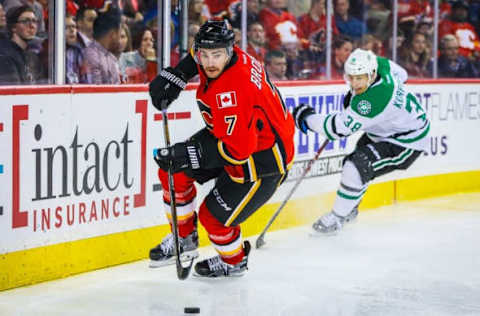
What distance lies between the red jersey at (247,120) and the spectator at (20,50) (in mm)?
815

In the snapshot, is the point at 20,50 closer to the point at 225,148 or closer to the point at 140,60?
the point at 140,60

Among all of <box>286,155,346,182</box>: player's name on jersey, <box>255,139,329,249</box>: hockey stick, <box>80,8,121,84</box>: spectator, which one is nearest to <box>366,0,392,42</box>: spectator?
<box>286,155,346,182</box>: player's name on jersey

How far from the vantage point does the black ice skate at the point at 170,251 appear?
16.1 feet

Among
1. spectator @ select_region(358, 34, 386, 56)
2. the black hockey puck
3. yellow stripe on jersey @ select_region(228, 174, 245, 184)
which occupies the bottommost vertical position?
the black hockey puck

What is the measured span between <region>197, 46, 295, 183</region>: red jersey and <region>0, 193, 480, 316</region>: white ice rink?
21.9 inches

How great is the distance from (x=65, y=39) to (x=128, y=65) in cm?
63

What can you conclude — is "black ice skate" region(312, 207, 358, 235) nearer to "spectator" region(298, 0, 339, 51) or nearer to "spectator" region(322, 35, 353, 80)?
"spectator" region(322, 35, 353, 80)

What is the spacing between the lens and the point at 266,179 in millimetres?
4637

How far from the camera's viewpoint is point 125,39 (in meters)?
5.62

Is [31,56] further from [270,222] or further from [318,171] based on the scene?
[318,171]

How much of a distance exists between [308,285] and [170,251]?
715 millimetres

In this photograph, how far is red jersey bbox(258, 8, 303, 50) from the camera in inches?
265

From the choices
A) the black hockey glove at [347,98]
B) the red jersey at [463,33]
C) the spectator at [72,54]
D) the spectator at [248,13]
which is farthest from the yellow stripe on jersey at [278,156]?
the red jersey at [463,33]

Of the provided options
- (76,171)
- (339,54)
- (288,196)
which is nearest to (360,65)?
(288,196)
